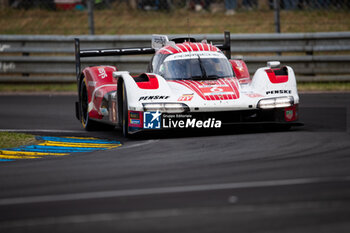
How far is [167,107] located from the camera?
9.20 m

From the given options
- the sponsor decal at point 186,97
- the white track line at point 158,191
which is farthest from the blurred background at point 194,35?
the white track line at point 158,191

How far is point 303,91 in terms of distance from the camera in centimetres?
1526

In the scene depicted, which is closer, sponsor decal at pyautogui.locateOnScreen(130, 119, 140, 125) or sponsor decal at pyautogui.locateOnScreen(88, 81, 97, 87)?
sponsor decal at pyautogui.locateOnScreen(130, 119, 140, 125)

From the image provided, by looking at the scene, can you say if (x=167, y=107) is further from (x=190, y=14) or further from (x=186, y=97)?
(x=190, y=14)

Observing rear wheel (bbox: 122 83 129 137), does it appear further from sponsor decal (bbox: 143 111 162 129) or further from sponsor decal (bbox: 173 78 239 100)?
sponsor decal (bbox: 173 78 239 100)

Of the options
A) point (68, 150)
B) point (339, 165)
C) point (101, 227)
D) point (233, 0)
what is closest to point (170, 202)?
point (101, 227)

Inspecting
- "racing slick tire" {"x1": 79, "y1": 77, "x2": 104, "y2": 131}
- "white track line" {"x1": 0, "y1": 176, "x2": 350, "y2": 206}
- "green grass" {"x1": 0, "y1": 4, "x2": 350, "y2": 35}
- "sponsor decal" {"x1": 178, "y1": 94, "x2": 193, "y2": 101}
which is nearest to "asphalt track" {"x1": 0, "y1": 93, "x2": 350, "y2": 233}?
"white track line" {"x1": 0, "y1": 176, "x2": 350, "y2": 206}

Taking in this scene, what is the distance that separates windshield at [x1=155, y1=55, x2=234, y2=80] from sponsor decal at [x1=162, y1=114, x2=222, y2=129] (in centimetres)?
99

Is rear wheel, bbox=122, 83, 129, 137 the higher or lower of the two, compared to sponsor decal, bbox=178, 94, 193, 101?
lower

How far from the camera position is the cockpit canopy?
10.1 metres

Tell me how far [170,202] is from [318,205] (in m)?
1.03

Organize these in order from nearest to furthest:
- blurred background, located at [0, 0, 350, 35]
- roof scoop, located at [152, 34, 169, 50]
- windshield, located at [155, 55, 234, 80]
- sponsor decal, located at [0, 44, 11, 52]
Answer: windshield, located at [155, 55, 234, 80], roof scoop, located at [152, 34, 169, 50], blurred background, located at [0, 0, 350, 35], sponsor decal, located at [0, 44, 11, 52]

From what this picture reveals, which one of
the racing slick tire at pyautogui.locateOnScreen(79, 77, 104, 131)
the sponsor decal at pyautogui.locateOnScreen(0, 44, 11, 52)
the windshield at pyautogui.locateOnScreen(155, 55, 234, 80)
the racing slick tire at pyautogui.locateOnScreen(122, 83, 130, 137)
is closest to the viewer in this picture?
the racing slick tire at pyautogui.locateOnScreen(122, 83, 130, 137)

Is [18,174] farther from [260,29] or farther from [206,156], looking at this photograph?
[260,29]
